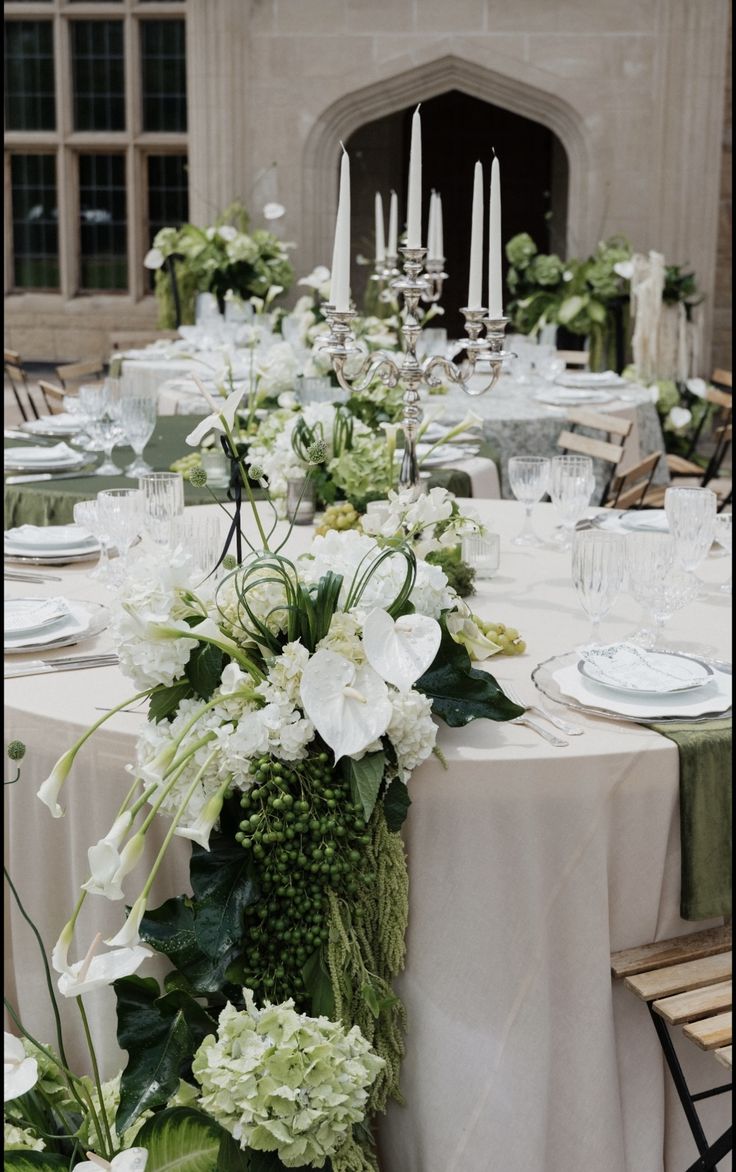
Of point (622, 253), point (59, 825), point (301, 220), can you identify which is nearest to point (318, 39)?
point (301, 220)

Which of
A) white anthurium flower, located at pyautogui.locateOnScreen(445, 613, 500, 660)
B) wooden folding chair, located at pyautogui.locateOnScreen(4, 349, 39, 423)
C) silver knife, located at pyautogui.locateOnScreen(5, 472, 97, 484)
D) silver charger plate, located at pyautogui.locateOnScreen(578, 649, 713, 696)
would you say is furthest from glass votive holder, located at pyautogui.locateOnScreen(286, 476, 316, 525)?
wooden folding chair, located at pyautogui.locateOnScreen(4, 349, 39, 423)

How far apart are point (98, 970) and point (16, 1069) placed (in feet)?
0.48

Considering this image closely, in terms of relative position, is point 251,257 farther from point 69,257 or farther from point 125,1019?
point 125,1019

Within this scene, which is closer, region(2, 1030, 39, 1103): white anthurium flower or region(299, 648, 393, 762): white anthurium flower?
region(2, 1030, 39, 1103): white anthurium flower

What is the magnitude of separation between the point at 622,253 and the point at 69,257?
4894 millimetres

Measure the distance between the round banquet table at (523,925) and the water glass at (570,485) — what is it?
0.90 metres

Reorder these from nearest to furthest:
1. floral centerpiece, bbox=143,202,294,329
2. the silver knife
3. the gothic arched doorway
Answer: the silver knife < floral centerpiece, bbox=143,202,294,329 < the gothic arched doorway

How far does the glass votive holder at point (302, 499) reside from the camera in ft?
10.2

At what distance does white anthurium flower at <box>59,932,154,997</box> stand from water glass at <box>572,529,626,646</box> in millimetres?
926

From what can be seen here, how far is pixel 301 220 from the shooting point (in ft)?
33.0

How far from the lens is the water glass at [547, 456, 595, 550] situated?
279 cm

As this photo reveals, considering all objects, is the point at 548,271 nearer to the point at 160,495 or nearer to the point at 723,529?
the point at 723,529

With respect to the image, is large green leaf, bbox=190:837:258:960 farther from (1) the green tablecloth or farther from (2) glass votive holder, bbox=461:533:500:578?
(1) the green tablecloth

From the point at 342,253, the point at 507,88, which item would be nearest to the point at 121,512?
the point at 342,253
